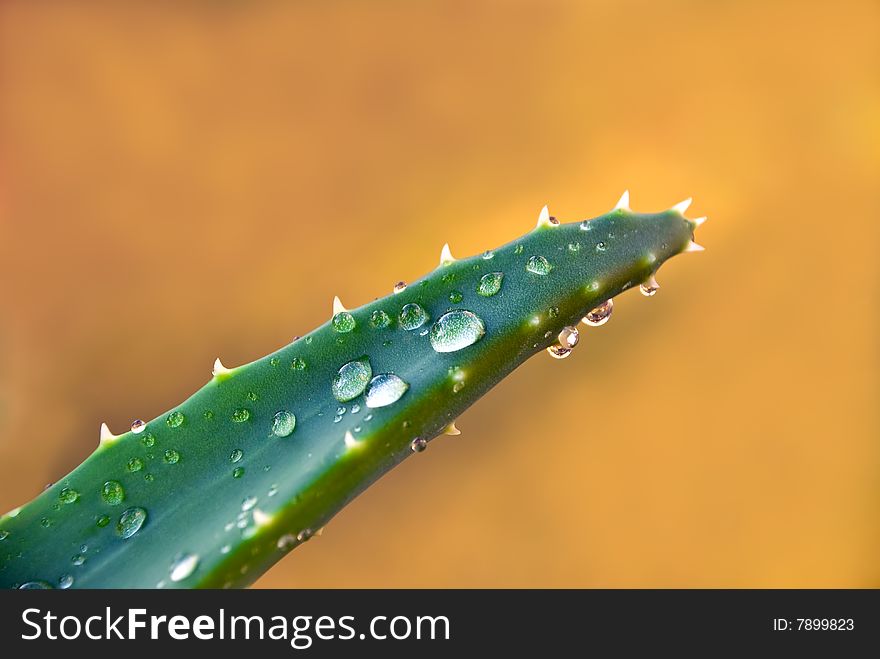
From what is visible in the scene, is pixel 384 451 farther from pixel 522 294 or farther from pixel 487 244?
pixel 487 244

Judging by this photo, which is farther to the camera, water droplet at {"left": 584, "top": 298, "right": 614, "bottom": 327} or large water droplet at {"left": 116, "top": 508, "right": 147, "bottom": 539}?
water droplet at {"left": 584, "top": 298, "right": 614, "bottom": 327}

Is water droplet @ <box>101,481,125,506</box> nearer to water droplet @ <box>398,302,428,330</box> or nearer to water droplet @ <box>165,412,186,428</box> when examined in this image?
water droplet @ <box>165,412,186,428</box>

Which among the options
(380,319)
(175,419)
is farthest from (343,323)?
(175,419)

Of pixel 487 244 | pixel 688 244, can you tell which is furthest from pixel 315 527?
pixel 487 244

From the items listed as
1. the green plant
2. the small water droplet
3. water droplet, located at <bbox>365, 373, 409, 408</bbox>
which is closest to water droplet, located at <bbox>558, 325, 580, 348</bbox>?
the green plant

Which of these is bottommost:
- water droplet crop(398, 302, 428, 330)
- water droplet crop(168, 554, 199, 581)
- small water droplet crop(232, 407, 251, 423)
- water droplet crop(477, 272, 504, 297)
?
water droplet crop(168, 554, 199, 581)

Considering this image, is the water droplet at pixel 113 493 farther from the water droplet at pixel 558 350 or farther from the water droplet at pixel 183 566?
the water droplet at pixel 558 350

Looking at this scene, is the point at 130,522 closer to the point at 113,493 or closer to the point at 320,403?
the point at 113,493

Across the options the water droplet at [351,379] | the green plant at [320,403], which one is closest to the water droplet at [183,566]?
the green plant at [320,403]
